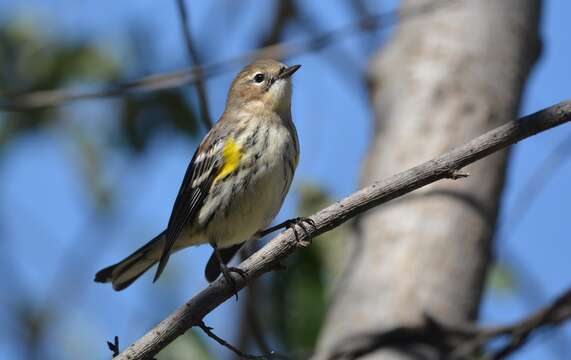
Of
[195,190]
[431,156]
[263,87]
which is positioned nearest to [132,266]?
[195,190]

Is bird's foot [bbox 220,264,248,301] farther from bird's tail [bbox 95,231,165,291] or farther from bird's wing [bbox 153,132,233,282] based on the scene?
bird's tail [bbox 95,231,165,291]

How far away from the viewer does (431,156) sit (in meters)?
3.90

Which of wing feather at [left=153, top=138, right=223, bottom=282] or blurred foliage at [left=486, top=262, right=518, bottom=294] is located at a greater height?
wing feather at [left=153, top=138, right=223, bottom=282]

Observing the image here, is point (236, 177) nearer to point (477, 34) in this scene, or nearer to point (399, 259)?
point (399, 259)

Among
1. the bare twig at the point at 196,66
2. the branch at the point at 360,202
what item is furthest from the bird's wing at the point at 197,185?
the branch at the point at 360,202

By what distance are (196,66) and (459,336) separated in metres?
1.74

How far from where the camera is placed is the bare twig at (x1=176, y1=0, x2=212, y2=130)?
3.57 meters

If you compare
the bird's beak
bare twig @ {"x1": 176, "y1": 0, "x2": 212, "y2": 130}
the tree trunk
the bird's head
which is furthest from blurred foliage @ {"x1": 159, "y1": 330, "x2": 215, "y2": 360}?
the bird's beak

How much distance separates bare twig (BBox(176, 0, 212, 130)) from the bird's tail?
730mm

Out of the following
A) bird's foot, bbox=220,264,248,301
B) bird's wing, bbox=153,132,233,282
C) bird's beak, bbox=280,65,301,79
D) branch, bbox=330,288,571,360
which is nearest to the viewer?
bird's foot, bbox=220,264,248,301

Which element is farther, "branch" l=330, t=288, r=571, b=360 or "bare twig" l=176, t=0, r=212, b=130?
"bare twig" l=176, t=0, r=212, b=130

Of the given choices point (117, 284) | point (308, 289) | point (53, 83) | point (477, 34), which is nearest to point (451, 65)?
point (477, 34)

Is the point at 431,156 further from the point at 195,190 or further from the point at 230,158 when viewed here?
the point at 195,190

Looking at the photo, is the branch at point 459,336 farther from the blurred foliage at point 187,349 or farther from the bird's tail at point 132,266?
the bird's tail at point 132,266
